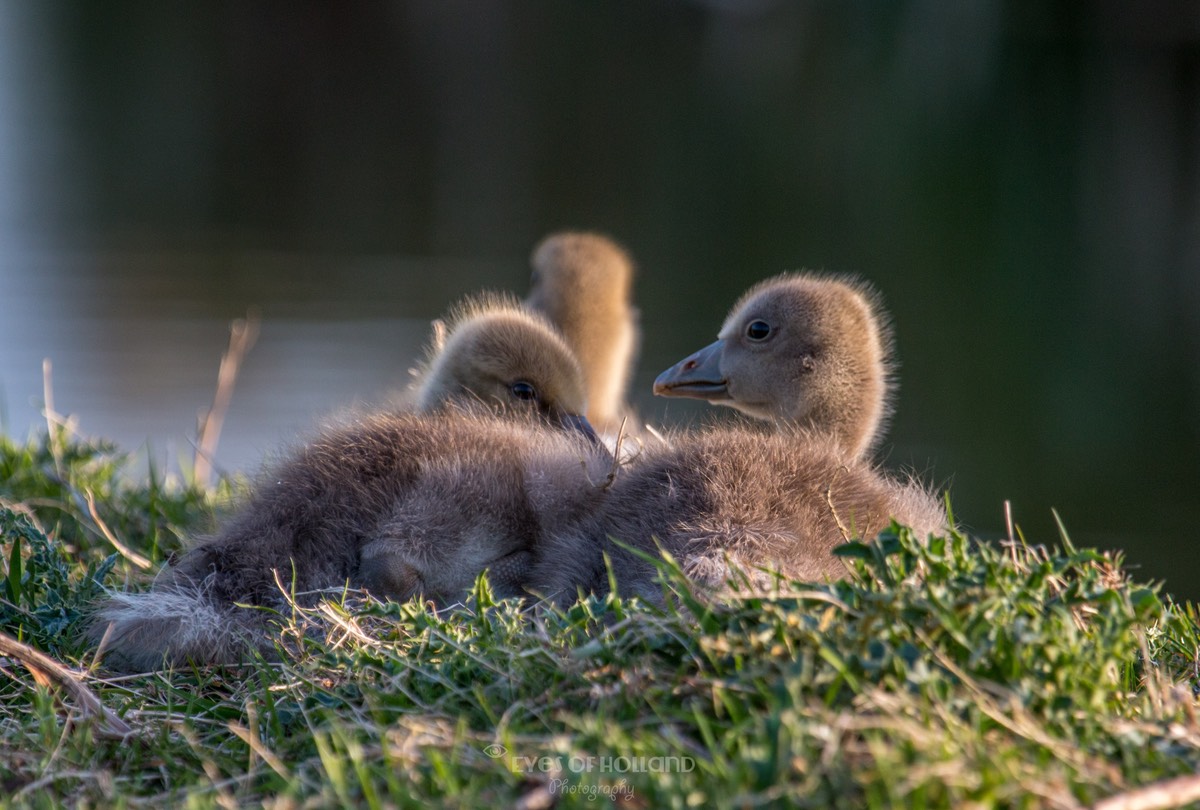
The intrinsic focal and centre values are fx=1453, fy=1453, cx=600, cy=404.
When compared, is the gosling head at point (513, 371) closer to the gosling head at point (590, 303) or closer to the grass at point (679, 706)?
the gosling head at point (590, 303)

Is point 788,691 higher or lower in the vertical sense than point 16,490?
higher

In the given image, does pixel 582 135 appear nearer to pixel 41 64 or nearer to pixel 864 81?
pixel 864 81

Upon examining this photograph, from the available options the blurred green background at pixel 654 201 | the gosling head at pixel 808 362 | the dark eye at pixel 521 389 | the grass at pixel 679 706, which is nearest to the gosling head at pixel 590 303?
the blurred green background at pixel 654 201

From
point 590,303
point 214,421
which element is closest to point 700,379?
point 590,303

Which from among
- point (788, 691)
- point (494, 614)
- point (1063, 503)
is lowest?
point (1063, 503)

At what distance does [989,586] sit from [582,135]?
23.7m

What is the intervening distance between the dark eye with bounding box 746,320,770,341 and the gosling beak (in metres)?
0.12

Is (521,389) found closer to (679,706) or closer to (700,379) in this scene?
(700,379)

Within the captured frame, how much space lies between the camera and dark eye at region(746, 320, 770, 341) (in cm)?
504

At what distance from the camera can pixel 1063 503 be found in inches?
353

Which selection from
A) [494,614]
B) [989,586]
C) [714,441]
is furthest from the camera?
[714,441]

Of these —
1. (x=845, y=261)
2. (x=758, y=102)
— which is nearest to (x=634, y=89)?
(x=758, y=102)

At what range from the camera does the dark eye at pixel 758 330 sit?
5035mm

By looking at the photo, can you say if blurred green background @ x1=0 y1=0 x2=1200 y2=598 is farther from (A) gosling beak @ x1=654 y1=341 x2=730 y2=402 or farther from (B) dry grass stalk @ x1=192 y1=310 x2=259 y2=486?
(A) gosling beak @ x1=654 y1=341 x2=730 y2=402
